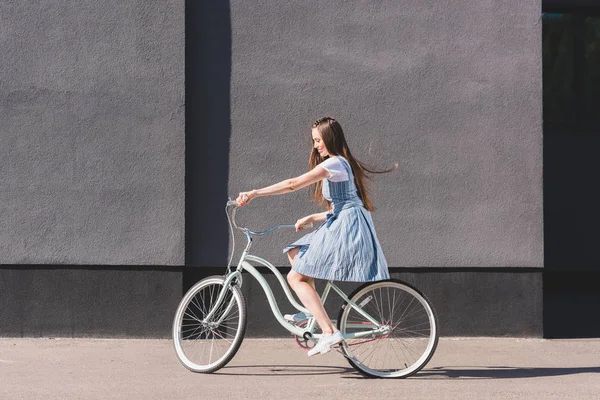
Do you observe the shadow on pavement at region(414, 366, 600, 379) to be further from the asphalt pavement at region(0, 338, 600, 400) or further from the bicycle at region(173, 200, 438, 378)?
the bicycle at region(173, 200, 438, 378)

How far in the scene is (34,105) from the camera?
24.2ft

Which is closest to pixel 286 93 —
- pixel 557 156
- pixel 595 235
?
pixel 557 156

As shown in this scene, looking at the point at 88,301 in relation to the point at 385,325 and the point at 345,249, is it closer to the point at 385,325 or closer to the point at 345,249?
the point at 345,249

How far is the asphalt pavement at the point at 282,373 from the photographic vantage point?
5.47 meters

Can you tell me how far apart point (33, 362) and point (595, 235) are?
762 centimetres

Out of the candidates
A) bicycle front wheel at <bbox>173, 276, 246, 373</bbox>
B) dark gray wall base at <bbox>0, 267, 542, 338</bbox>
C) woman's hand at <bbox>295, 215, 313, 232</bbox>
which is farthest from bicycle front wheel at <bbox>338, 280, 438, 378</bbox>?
dark gray wall base at <bbox>0, 267, 542, 338</bbox>

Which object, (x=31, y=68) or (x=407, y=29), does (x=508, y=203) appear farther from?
(x=31, y=68)

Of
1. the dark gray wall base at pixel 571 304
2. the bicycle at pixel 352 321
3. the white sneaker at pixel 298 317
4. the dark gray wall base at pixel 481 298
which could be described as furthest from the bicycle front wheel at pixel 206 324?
the dark gray wall base at pixel 571 304

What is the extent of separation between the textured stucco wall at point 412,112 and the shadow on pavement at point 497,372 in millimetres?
1415

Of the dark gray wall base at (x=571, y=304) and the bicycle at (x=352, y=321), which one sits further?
the dark gray wall base at (x=571, y=304)

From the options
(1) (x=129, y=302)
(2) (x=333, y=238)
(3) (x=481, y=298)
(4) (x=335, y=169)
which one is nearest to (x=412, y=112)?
(3) (x=481, y=298)

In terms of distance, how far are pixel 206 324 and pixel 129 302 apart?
167 cm

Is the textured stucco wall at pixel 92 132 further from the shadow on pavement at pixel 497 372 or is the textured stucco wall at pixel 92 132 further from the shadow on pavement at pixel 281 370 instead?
the shadow on pavement at pixel 497 372

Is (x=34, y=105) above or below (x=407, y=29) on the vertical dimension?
below
